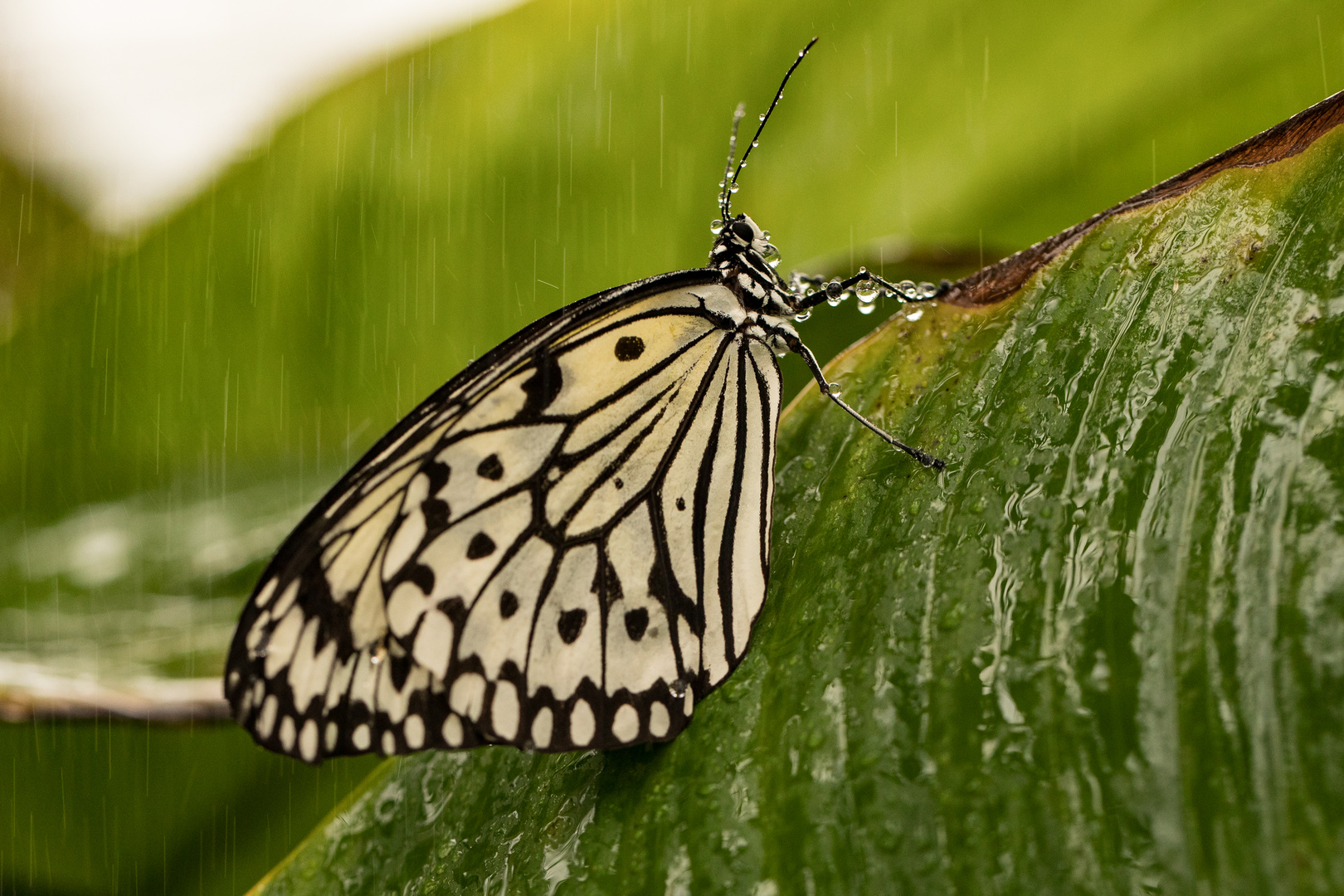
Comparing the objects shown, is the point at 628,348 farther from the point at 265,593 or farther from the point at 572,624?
the point at 265,593

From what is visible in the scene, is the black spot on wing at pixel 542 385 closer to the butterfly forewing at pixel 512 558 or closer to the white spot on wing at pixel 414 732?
the butterfly forewing at pixel 512 558

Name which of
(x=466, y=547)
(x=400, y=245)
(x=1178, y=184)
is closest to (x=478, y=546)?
(x=466, y=547)

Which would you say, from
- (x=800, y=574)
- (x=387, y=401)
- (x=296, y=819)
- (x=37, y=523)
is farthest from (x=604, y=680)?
(x=37, y=523)

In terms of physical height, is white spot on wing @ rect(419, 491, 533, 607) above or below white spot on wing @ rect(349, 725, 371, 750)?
above

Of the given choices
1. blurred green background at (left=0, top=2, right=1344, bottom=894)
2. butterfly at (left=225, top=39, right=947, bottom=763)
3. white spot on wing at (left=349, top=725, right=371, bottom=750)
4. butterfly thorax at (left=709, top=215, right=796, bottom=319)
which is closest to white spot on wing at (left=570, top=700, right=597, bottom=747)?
butterfly at (left=225, top=39, right=947, bottom=763)

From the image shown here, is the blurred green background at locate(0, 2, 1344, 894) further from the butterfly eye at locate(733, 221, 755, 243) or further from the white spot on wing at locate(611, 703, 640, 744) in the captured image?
the white spot on wing at locate(611, 703, 640, 744)

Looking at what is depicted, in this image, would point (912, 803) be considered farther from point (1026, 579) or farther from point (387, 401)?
point (387, 401)
